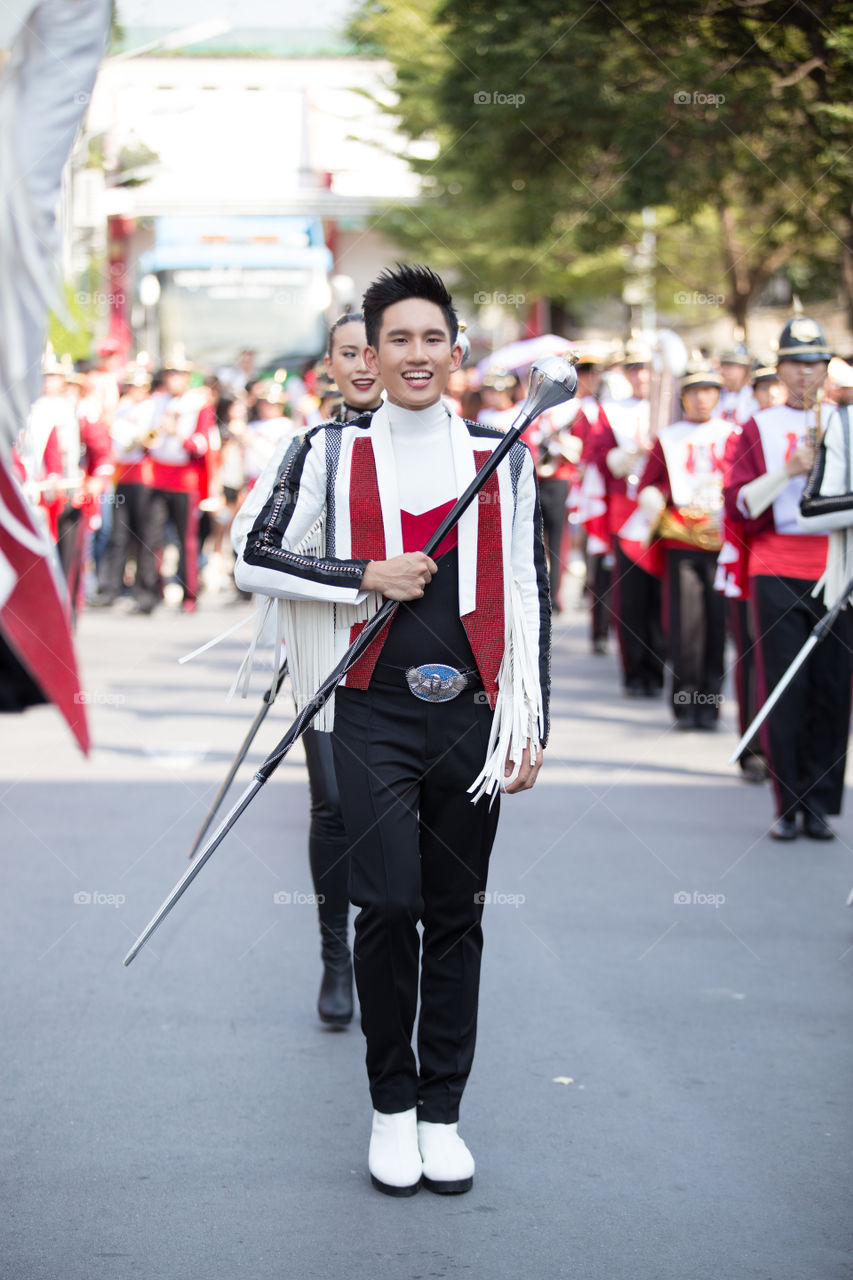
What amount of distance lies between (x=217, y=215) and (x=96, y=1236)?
2157 cm

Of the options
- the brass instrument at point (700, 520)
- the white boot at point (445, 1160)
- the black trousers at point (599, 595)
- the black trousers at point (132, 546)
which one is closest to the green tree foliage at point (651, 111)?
the black trousers at point (599, 595)

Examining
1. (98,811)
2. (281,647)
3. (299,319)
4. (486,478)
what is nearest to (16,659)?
(486,478)

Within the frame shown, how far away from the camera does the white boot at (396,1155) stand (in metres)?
3.76

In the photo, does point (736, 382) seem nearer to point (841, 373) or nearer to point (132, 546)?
point (841, 373)

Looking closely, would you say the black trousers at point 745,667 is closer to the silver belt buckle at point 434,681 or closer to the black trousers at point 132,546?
the silver belt buckle at point 434,681

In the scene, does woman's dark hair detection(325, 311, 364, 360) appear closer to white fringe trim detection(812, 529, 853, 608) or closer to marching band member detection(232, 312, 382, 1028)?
marching band member detection(232, 312, 382, 1028)

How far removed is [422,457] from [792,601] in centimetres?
384

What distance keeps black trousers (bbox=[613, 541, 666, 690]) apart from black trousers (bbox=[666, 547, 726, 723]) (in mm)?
1198

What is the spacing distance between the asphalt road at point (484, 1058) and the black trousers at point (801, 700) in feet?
0.82

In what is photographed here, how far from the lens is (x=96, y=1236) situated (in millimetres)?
3533

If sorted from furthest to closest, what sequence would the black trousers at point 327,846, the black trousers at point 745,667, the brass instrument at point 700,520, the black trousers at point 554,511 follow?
1. the black trousers at point 554,511
2. the brass instrument at point 700,520
3. the black trousers at point 745,667
4. the black trousers at point 327,846

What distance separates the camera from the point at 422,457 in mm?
3812

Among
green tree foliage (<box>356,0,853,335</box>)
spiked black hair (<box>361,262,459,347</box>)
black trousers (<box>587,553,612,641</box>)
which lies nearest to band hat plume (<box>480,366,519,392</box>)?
green tree foliage (<box>356,0,853,335</box>)

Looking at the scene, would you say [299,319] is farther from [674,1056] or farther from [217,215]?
[674,1056]
